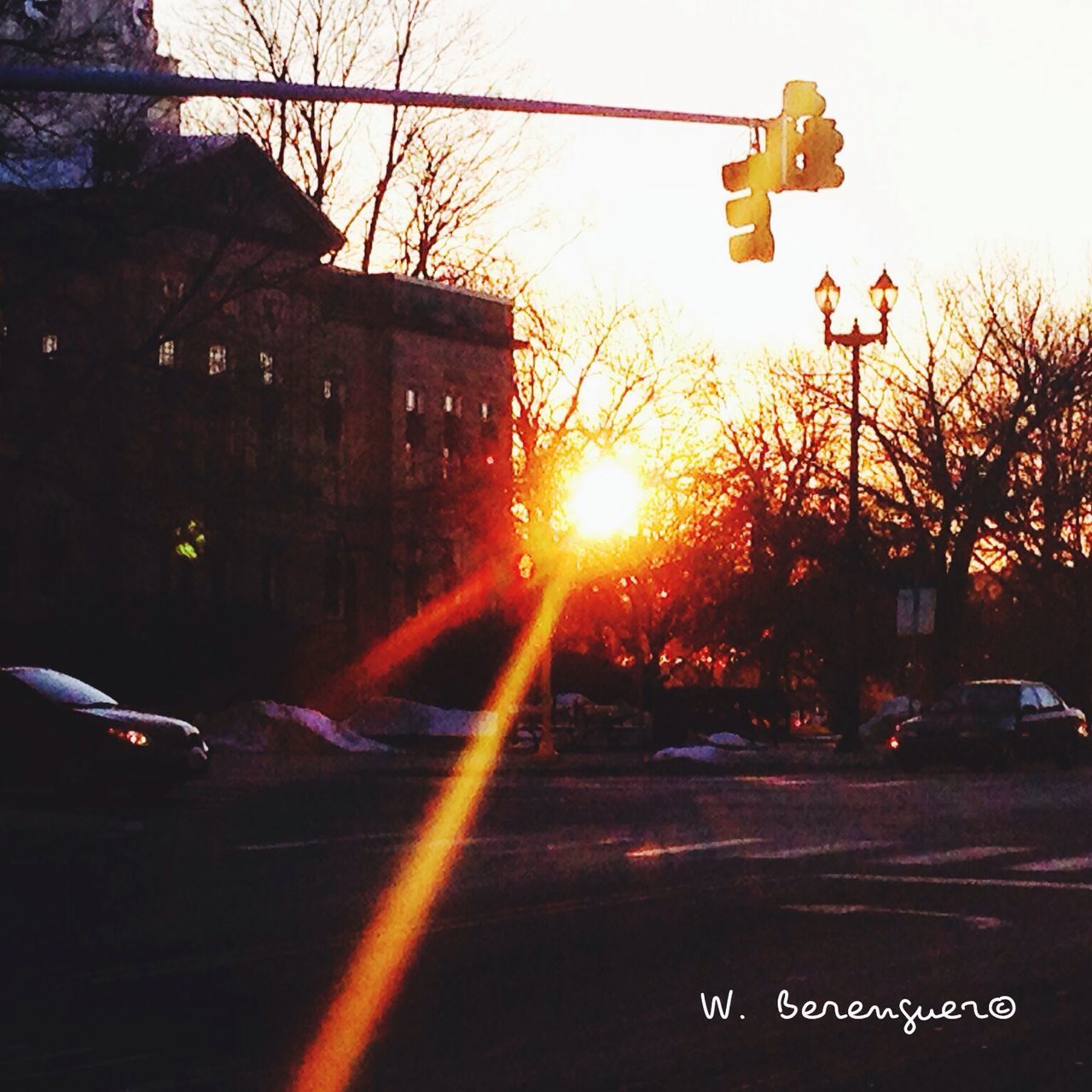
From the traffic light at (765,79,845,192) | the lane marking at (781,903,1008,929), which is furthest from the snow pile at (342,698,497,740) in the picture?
the lane marking at (781,903,1008,929)

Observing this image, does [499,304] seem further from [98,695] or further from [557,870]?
[557,870]

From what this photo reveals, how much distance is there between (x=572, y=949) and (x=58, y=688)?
16.8 metres

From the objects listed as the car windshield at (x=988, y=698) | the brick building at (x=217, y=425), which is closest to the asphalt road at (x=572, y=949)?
the brick building at (x=217, y=425)

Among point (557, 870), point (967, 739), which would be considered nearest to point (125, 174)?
point (967, 739)

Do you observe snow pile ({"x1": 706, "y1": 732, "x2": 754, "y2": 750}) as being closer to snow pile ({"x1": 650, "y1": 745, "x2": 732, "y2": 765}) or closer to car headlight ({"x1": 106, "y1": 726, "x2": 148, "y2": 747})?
snow pile ({"x1": 650, "y1": 745, "x2": 732, "y2": 765})

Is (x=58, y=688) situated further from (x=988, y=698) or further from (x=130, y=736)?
(x=988, y=698)

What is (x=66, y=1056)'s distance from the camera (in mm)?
10508

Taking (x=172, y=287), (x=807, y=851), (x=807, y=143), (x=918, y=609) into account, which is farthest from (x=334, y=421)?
(x=807, y=143)

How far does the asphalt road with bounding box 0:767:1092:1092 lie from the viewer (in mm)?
10407

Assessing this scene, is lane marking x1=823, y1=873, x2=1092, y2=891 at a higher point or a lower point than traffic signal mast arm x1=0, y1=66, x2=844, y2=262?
lower

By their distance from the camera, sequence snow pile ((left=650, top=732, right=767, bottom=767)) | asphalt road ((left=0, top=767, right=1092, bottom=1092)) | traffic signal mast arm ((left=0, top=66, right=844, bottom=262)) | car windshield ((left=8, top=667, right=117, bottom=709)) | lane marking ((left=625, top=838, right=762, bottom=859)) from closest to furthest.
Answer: asphalt road ((left=0, top=767, right=1092, bottom=1092))
traffic signal mast arm ((left=0, top=66, right=844, bottom=262))
lane marking ((left=625, top=838, right=762, bottom=859))
car windshield ((left=8, top=667, right=117, bottom=709))
snow pile ((left=650, top=732, right=767, bottom=767))

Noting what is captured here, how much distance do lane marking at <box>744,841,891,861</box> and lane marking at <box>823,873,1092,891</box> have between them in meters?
1.54

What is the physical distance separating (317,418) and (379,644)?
613 cm

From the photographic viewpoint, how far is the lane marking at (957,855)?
2067 cm
